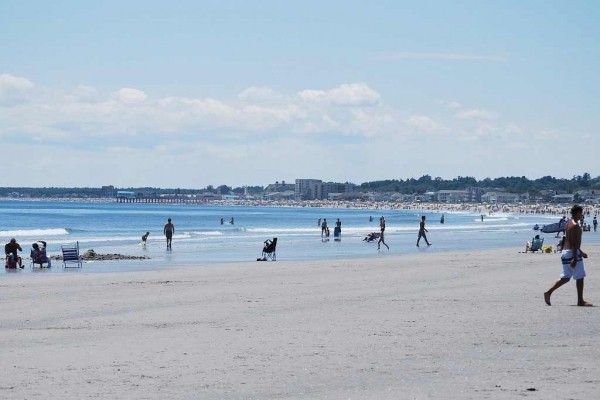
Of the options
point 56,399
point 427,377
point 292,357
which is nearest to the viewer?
point 56,399

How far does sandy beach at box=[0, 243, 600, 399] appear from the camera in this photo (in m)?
7.64

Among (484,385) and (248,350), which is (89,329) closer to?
(248,350)

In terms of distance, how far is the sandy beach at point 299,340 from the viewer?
7.64m

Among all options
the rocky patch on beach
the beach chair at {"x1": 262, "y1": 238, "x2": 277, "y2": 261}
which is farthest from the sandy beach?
the beach chair at {"x1": 262, "y1": 238, "x2": 277, "y2": 261}

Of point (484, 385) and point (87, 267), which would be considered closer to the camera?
point (484, 385)

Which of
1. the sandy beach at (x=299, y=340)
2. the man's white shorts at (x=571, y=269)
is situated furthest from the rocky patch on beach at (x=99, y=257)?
the man's white shorts at (x=571, y=269)

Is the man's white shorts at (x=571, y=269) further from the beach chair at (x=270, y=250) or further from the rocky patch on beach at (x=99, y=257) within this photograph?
the rocky patch on beach at (x=99, y=257)

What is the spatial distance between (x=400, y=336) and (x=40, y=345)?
4.23m

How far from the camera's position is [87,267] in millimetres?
24859

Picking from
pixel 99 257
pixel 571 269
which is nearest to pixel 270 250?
pixel 99 257

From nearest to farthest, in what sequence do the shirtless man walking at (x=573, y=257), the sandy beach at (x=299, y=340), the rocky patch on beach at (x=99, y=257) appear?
the sandy beach at (x=299, y=340) < the shirtless man walking at (x=573, y=257) < the rocky patch on beach at (x=99, y=257)

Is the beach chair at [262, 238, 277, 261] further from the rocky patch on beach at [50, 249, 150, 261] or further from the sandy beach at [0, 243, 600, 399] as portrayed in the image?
the sandy beach at [0, 243, 600, 399]

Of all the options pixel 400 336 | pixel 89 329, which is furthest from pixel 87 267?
pixel 400 336

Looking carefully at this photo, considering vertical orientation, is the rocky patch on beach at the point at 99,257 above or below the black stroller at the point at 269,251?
below
